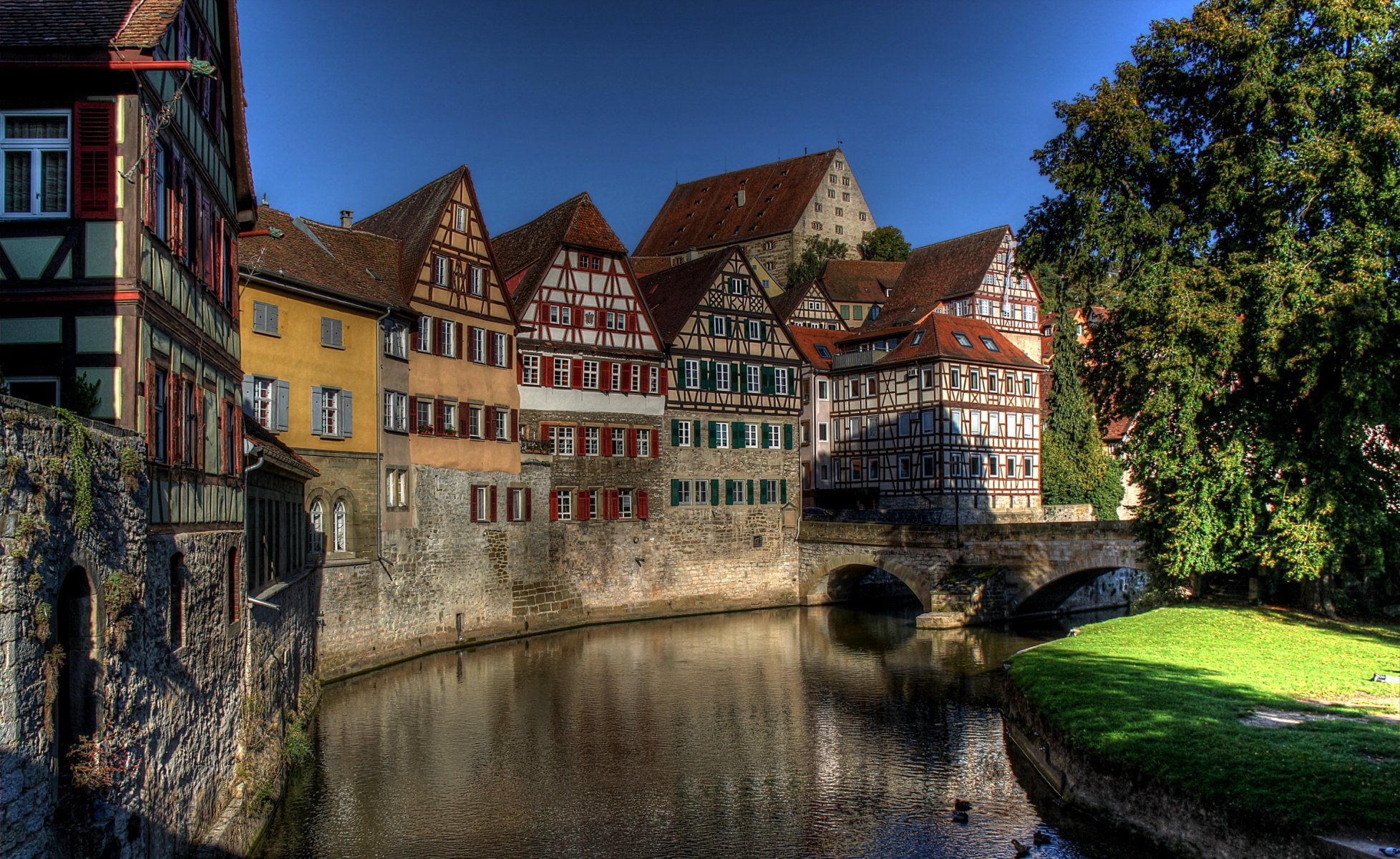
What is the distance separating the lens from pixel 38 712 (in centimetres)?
654

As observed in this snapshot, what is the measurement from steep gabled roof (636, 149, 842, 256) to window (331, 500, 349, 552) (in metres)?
60.1

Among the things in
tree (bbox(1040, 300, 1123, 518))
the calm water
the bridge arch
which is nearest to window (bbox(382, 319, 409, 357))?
the calm water

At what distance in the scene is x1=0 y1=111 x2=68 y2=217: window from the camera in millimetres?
9477

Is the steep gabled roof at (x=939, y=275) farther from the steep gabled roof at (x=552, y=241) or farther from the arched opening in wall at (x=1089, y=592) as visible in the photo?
the steep gabled roof at (x=552, y=241)

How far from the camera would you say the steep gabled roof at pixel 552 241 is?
34156 mm

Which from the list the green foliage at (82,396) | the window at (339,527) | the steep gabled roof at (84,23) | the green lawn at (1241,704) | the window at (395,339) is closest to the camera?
the green foliage at (82,396)

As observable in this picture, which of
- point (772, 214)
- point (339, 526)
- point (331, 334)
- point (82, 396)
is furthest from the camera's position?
point (772, 214)

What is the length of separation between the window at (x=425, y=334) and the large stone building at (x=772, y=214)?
53304mm

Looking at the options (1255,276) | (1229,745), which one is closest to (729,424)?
(1255,276)

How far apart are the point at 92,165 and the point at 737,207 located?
78603 mm

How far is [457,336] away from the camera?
2975 cm

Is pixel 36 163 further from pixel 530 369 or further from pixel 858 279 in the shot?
pixel 858 279

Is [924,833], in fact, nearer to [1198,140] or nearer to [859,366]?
[1198,140]

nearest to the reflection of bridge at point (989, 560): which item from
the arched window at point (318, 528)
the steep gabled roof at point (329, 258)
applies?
the steep gabled roof at point (329, 258)
